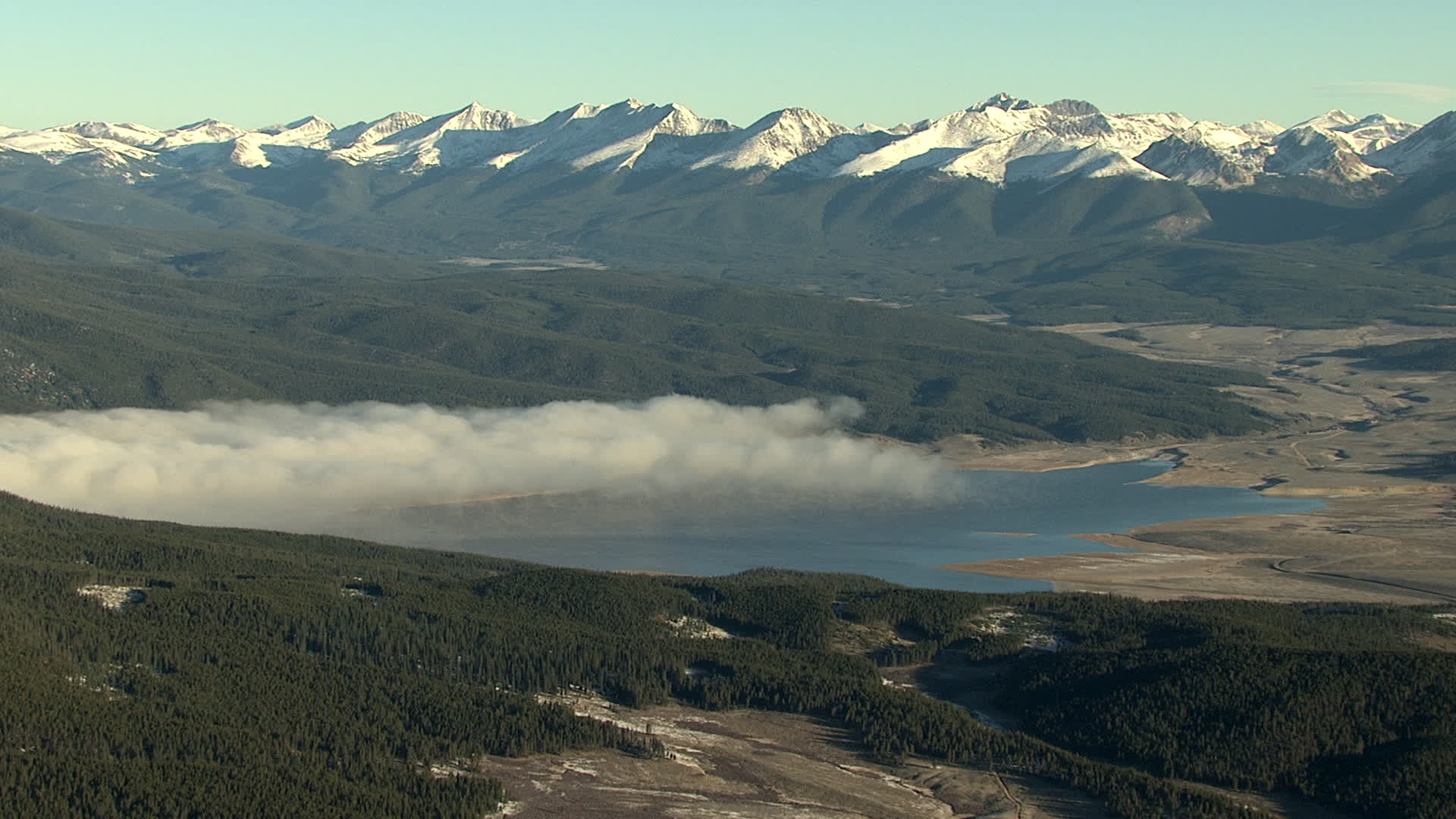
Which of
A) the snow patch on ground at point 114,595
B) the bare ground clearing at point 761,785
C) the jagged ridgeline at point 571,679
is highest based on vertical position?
the snow patch on ground at point 114,595

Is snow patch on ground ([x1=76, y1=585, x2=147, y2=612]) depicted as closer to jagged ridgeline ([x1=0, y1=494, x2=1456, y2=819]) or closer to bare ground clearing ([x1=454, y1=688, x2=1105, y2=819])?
jagged ridgeline ([x1=0, y1=494, x2=1456, y2=819])

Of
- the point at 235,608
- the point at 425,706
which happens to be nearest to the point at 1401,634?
A: the point at 425,706

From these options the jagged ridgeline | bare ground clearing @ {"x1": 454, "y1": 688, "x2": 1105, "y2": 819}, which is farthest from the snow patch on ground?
bare ground clearing @ {"x1": 454, "y1": 688, "x2": 1105, "y2": 819}

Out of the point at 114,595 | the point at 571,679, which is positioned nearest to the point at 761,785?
the point at 571,679

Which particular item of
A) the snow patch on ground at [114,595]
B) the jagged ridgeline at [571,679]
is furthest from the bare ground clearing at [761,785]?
the snow patch on ground at [114,595]

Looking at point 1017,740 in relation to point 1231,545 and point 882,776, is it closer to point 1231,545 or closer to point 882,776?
point 882,776

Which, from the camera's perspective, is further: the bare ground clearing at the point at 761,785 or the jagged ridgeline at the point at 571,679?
the bare ground clearing at the point at 761,785

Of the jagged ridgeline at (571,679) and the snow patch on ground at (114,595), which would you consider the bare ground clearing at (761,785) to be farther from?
the snow patch on ground at (114,595)

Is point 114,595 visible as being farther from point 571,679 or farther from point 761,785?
point 761,785
